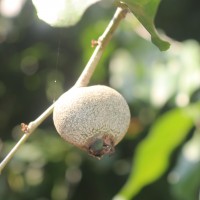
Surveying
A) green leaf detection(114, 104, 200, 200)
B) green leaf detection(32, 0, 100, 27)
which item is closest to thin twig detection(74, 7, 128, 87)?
green leaf detection(32, 0, 100, 27)

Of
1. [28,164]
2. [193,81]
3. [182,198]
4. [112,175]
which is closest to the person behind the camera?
[182,198]

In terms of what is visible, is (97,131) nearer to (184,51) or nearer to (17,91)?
(184,51)

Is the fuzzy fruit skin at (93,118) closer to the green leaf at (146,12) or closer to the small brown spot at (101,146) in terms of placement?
the small brown spot at (101,146)

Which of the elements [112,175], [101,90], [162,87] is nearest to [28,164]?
[112,175]

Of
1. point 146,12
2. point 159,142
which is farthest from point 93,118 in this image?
point 159,142

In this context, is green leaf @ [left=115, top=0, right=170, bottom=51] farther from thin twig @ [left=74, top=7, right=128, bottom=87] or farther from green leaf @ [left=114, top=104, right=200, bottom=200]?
green leaf @ [left=114, top=104, right=200, bottom=200]

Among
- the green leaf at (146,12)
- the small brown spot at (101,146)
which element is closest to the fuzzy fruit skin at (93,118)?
the small brown spot at (101,146)

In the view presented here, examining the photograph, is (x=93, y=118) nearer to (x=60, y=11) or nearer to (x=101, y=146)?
(x=101, y=146)
